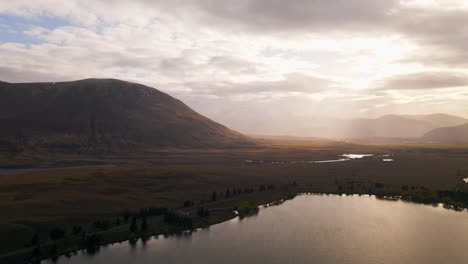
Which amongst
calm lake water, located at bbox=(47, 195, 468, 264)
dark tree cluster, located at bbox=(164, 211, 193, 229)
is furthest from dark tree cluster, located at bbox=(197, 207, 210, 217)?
dark tree cluster, located at bbox=(164, 211, 193, 229)

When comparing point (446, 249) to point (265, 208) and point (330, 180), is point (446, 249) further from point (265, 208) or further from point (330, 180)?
point (330, 180)

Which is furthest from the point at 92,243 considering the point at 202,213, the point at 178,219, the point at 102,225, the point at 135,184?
the point at 135,184

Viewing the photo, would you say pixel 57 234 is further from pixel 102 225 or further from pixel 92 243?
pixel 102 225

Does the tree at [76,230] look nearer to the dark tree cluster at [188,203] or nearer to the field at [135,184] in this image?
the field at [135,184]

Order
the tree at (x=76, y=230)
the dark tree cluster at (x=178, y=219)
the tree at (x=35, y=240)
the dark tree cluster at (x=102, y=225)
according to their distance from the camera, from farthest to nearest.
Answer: the dark tree cluster at (x=178, y=219)
the dark tree cluster at (x=102, y=225)
the tree at (x=76, y=230)
the tree at (x=35, y=240)

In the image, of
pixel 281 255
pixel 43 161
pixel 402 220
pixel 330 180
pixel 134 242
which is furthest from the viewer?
pixel 43 161

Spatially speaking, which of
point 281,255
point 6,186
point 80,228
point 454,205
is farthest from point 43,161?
point 454,205

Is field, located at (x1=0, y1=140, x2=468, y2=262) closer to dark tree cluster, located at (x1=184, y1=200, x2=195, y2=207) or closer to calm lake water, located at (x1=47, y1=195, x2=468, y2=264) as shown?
dark tree cluster, located at (x1=184, y1=200, x2=195, y2=207)

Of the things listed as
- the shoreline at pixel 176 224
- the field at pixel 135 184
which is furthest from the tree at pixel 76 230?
the field at pixel 135 184
